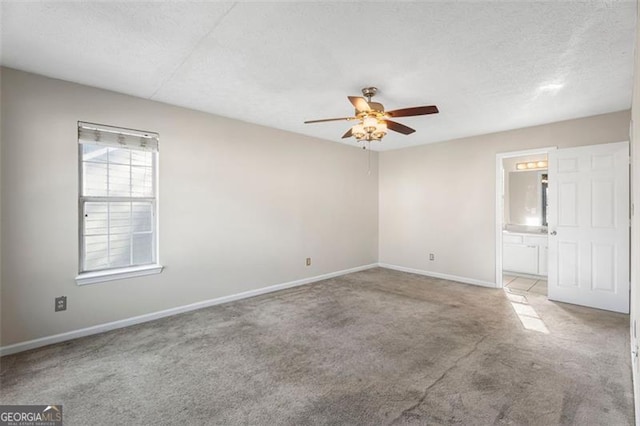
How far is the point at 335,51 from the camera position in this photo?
7.68ft

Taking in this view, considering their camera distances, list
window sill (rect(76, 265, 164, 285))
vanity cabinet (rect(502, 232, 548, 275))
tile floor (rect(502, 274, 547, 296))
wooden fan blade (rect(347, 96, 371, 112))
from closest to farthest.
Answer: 1. wooden fan blade (rect(347, 96, 371, 112))
2. window sill (rect(76, 265, 164, 285))
3. tile floor (rect(502, 274, 547, 296))
4. vanity cabinet (rect(502, 232, 548, 275))

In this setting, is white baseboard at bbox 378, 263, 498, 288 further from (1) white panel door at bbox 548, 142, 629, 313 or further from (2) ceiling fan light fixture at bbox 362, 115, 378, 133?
(2) ceiling fan light fixture at bbox 362, 115, 378, 133

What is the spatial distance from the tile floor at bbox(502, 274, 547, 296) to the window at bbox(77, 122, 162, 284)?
527cm

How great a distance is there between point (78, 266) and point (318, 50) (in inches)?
121

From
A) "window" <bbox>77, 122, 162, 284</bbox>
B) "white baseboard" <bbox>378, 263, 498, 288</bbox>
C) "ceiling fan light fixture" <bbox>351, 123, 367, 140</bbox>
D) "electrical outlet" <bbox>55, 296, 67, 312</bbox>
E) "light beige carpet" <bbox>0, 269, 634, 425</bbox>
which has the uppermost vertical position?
"ceiling fan light fixture" <bbox>351, 123, 367, 140</bbox>

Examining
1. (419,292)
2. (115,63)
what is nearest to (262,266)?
(419,292)

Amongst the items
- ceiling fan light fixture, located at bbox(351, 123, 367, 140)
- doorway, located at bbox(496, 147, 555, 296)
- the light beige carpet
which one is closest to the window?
the light beige carpet

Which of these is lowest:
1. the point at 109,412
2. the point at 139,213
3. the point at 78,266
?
the point at 109,412

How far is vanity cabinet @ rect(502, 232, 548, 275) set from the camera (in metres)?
5.30

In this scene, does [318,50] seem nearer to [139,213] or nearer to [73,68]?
[73,68]

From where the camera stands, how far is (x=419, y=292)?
4.52 meters

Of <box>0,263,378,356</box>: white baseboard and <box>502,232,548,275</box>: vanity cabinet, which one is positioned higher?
<box>502,232,548,275</box>: vanity cabinet

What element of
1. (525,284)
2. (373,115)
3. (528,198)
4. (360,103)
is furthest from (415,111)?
(528,198)

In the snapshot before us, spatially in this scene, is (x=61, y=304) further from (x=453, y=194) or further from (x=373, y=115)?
(x=453, y=194)
